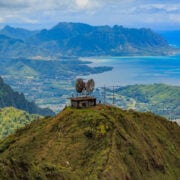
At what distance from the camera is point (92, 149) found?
2997 inches

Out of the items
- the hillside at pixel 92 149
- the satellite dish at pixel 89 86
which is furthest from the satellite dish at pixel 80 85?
the hillside at pixel 92 149

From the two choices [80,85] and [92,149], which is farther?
[80,85]

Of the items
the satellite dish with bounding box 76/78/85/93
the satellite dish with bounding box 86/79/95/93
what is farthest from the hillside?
the satellite dish with bounding box 76/78/85/93

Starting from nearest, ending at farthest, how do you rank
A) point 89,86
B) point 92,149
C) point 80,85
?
1. point 92,149
2. point 89,86
3. point 80,85

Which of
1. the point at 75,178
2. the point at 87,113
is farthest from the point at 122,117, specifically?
the point at 75,178

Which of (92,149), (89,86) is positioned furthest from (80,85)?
(92,149)

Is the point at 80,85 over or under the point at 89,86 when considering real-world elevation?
over

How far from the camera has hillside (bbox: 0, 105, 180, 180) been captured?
7075 centimetres

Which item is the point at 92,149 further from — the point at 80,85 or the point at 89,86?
the point at 80,85

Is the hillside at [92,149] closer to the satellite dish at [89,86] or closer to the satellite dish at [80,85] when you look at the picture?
the satellite dish at [89,86]

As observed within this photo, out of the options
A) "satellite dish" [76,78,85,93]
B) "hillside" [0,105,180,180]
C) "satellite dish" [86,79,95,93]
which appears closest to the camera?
"hillside" [0,105,180,180]

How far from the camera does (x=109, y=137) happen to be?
77.5 metres

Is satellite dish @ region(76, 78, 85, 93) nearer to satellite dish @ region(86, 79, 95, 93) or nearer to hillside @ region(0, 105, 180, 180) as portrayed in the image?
satellite dish @ region(86, 79, 95, 93)

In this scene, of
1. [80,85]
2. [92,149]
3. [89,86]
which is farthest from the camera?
[80,85]
